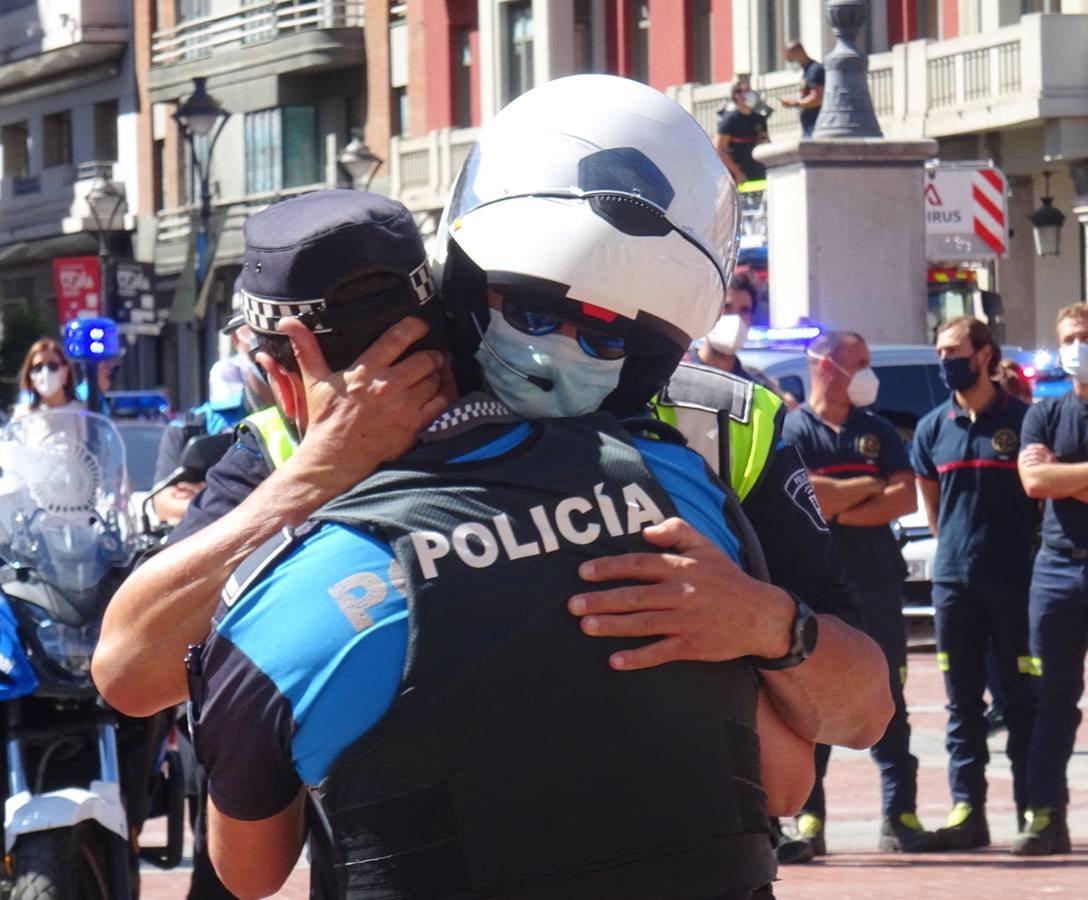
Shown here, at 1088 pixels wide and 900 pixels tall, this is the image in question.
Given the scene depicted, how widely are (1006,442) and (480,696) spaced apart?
22.5 ft

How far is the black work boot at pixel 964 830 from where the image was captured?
330 inches

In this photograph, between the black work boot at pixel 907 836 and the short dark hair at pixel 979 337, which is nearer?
the black work boot at pixel 907 836

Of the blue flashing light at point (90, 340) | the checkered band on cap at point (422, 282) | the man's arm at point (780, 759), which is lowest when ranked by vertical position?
the man's arm at point (780, 759)

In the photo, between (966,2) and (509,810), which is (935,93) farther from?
(509,810)

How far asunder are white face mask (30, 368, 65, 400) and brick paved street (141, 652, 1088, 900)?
12.4 ft

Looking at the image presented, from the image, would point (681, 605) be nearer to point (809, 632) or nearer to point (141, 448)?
point (809, 632)

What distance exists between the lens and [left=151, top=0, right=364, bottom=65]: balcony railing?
40.1 meters

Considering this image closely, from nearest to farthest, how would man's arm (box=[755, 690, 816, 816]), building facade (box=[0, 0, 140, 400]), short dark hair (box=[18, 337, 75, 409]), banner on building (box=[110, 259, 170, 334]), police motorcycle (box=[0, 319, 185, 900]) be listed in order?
man's arm (box=[755, 690, 816, 816]) → police motorcycle (box=[0, 319, 185, 900]) → short dark hair (box=[18, 337, 75, 409]) → banner on building (box=[110, 259, 170, 334]) → building facade (box=[0, 0, 140, 400])

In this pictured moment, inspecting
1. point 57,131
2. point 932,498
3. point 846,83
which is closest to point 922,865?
point 932,498

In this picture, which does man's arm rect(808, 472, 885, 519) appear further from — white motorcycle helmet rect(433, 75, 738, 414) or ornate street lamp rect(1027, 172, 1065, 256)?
ornate street lamp rect(1027, 172, 1065, 256)

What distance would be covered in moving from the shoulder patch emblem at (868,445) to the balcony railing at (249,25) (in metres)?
32.2

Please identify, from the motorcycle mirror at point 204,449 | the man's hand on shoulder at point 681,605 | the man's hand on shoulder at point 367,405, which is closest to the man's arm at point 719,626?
the man's hand on shoulder at point 681,605

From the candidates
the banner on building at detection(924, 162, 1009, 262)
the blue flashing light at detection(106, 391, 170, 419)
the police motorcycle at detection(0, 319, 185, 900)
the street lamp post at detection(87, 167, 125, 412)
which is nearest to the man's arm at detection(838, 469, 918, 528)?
the police motorcycle at detection(0, 319, 185, 900)

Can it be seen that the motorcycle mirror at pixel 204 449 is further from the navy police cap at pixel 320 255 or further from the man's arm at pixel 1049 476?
the man's arm at pixel 1049 476
